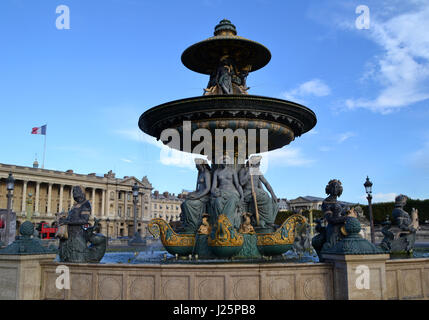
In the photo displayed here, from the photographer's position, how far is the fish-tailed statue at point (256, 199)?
9039mm

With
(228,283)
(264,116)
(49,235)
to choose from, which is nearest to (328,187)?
(264,116)

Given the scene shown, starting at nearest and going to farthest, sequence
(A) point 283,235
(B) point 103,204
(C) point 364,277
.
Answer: (C) point 364,277
(A) point 283,235
(B) point 103,204

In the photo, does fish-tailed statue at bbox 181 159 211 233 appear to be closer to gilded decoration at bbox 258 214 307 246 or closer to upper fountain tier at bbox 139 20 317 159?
upper fountain tier at bbox 139 20 317 159

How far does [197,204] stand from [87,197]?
88991 mm

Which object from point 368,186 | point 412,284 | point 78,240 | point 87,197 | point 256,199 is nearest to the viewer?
point 412,284

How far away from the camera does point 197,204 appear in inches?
351

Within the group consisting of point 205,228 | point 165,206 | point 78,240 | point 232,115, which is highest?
point 165,206

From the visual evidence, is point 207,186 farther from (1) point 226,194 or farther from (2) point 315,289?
(2) point 315,289

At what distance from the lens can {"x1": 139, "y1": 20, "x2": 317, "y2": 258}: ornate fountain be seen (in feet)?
26.9

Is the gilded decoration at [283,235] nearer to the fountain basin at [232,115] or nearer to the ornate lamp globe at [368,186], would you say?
the fountain basin at [232,115]

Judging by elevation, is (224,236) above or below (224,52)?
below

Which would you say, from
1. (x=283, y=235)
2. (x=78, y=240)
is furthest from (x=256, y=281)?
(x=283, y=235)

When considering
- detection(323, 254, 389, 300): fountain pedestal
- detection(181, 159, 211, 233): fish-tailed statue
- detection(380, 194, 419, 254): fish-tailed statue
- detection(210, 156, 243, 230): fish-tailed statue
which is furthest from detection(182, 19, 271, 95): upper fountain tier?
detection(323, 254, 389, 300): fountain pedestal
